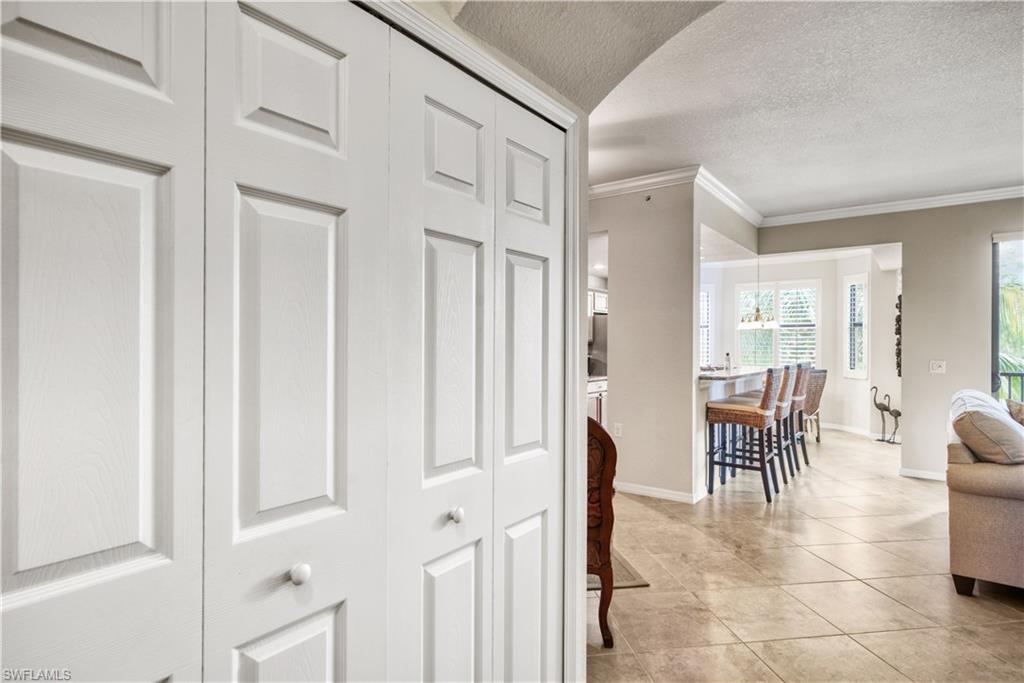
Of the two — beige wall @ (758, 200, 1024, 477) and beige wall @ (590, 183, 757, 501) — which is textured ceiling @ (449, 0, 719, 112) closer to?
beige wall @ (590, 183, 757, 501)

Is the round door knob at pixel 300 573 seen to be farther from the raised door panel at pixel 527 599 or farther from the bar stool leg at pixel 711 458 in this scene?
the bar stool leg at pixel 711 458

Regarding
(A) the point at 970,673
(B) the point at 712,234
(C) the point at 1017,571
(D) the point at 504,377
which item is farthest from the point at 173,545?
(B) the point at 712,234

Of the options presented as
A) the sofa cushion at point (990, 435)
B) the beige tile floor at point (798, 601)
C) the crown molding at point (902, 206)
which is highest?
the crown molding at point (902, 206)

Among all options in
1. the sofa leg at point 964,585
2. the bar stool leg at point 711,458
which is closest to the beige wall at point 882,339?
the bar stool leg at point 711,458

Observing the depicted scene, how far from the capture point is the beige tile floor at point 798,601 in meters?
2.10

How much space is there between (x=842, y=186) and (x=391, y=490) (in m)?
4.87

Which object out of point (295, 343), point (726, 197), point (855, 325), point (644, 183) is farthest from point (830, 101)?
point (855, 325)

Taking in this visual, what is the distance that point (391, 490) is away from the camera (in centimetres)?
113

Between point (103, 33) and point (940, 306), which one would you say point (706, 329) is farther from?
point (103, 33)

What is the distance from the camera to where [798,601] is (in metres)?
2.60

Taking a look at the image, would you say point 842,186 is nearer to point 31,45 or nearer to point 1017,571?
point 1017,571

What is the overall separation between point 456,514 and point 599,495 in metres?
1.05

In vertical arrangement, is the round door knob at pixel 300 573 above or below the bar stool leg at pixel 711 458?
above
